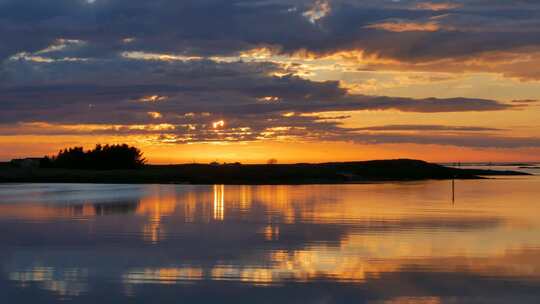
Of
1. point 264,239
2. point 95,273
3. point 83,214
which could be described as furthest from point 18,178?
point 95,273

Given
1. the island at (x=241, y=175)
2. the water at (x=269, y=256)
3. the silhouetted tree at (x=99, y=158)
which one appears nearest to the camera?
the water at (x=269, y=256)

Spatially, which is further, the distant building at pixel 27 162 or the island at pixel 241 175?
the distant building at pixel 27 162

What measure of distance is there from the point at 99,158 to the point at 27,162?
13.7 metres

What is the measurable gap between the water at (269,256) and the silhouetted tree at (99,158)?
234 ft

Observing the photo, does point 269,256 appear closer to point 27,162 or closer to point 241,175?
point 241,175

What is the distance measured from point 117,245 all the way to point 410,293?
38.8 ft

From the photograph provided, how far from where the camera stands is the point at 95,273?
19531 mm

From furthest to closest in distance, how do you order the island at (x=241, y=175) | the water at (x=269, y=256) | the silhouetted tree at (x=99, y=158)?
1. the silhouetted tree at (x=99, y=158)
2. the island at (x=241, y=175)
3. the water at (x=269, y=256)

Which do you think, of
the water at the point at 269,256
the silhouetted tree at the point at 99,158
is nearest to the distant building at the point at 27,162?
the silhouetted tree at the point at 99,158

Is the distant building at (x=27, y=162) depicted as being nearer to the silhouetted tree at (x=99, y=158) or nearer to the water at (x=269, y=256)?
the silhouetted tree at (x=99, y=158)

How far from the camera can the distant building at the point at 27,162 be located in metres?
114

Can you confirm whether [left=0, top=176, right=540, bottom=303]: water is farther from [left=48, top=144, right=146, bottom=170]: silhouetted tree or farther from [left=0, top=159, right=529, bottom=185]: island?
[left=48, top=144, right=146, bottom=170]: silhouetted tree

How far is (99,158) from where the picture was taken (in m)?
112

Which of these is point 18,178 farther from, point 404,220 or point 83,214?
point 404,220
